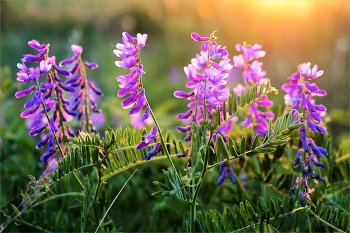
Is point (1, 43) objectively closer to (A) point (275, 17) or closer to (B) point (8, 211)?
(A) point (275, 17)

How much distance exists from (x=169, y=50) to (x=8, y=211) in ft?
12.9

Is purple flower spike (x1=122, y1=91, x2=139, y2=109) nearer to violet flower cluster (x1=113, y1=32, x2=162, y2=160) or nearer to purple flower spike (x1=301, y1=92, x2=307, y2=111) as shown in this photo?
violet flower cluster (x1=113, y1=32, x2=162, y2=160)

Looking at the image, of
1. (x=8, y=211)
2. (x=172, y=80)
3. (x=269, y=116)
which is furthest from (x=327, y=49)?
(x=8, y=211)

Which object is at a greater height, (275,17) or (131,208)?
(275,17)

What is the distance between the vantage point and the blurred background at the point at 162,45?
6.27 feet

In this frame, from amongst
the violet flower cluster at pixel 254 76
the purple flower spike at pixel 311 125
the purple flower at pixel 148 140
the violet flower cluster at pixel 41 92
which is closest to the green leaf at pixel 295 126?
the purple flower spike at pixel 311 125

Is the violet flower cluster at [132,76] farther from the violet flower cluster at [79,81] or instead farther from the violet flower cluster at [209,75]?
the violet flower cluster at [79,81]

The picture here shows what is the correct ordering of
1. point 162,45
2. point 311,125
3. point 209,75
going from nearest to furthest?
1. point 209,75
2. point 311,125
3. point 162,45

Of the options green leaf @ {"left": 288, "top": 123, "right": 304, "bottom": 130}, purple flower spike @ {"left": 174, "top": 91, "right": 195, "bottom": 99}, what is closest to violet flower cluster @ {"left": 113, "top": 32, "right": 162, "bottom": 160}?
purple flower spike @ {"left": 174, "top": 91, "right": 195, "bottom": 99}

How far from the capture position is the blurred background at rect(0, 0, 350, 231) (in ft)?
6.27

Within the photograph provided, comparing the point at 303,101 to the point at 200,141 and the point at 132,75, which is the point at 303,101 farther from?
the point at 132,75

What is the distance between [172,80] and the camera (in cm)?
425

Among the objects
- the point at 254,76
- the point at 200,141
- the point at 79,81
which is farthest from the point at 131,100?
the point at 254,76

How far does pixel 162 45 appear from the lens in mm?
5332
